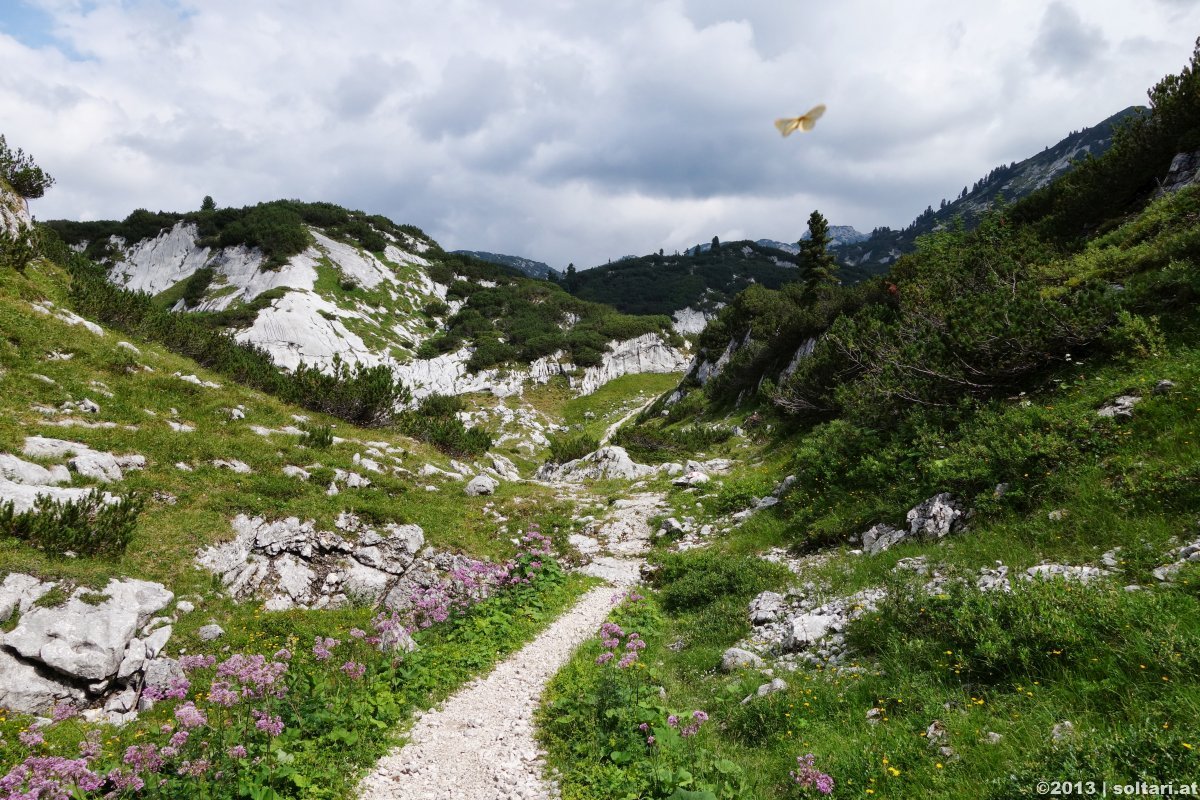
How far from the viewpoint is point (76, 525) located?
31.0 ft

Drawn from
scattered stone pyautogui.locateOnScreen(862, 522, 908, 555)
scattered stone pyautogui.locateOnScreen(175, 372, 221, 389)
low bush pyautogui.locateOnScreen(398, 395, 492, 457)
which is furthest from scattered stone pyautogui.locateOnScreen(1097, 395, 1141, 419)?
scattered stone pyautogui.locateOnScreen(175, 372, 221, 389)

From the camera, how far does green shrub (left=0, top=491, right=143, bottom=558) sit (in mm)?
8922

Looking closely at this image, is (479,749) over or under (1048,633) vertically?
under

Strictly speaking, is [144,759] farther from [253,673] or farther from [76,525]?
[76,525]

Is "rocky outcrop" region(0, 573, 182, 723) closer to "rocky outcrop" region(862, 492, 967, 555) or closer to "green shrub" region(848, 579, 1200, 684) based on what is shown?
"green shrub" region(848, 579, 1200, 684)

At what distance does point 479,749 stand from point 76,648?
6122 mm

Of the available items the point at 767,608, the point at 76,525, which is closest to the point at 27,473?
the point at 76,525

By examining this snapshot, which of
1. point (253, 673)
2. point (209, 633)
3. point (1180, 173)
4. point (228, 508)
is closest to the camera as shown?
point (253, 673)

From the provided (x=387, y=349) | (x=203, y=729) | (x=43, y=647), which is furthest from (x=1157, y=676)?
(x=387, y=349)

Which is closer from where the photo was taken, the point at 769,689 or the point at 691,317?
the point at 769,689

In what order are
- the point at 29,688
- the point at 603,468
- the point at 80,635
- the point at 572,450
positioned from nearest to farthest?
the point at 29,688 < the point at 80,635 < the point at 603,468 < the point at 572,450

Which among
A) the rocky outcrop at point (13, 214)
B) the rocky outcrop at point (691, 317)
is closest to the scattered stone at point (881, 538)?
the rocky outcrop at point (13, 214)

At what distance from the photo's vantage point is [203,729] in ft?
20.2

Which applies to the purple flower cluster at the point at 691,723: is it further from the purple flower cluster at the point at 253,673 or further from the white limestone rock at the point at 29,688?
the white limestone rock at the point at 29,688
